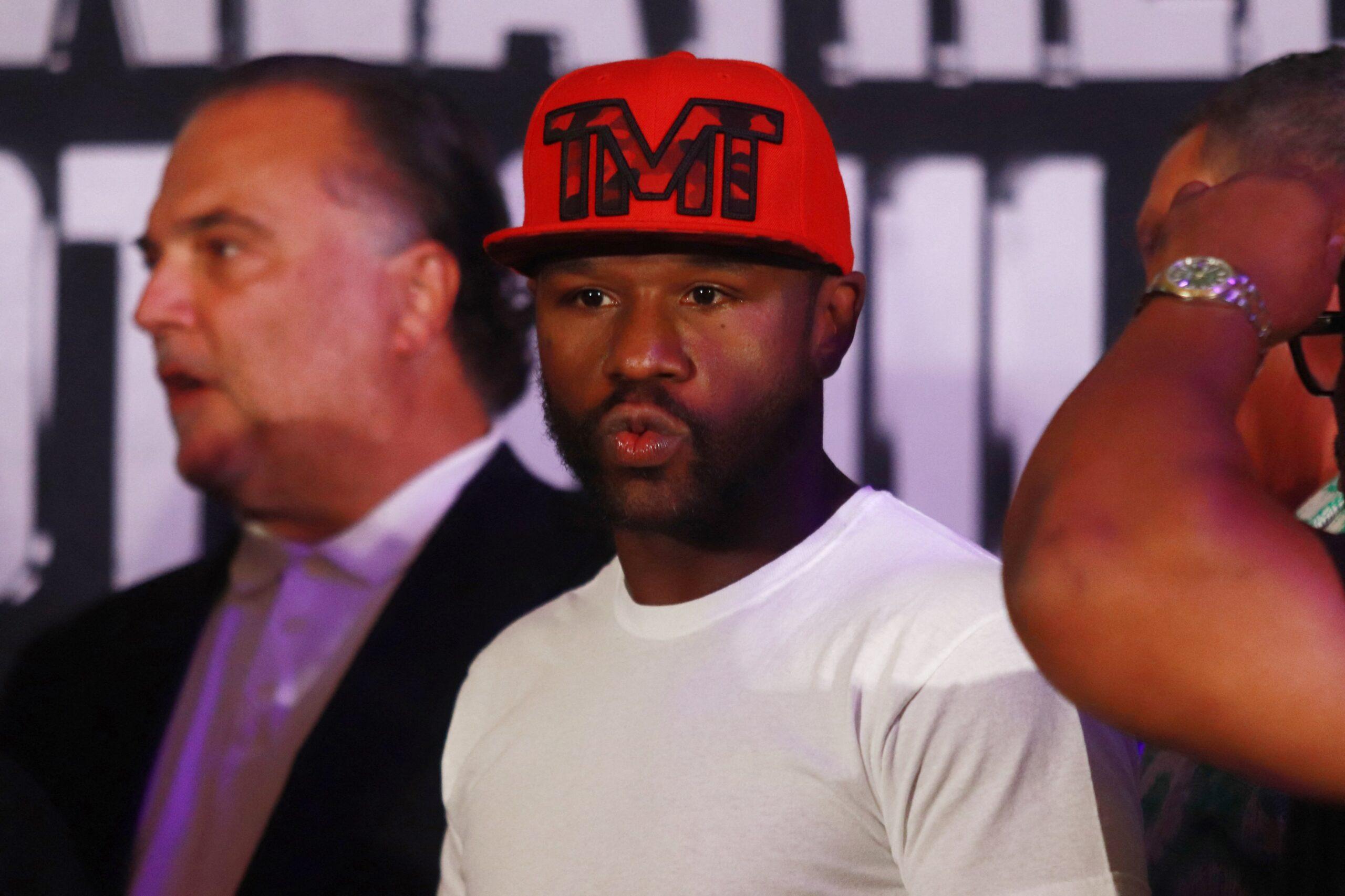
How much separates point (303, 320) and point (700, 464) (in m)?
1.08

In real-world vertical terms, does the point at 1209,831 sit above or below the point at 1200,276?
below

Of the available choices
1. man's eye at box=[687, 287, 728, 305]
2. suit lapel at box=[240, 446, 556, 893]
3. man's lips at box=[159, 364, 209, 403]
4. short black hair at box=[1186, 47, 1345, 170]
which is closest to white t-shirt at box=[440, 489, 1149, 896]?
man's eye at box=[687, 287, 728, 305]

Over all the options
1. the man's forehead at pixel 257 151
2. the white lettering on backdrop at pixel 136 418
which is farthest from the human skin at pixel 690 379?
the white lettering on backdrop at pixel 136 418

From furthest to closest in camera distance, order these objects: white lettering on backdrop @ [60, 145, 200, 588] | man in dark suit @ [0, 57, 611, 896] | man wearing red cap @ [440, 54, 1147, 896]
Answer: white lettering on backdrop @ [60, 145, 200, 588]
man in dark suit @ [0, 57, 611, 896]
man wearing red cap @ [440, 54, 1147, 896]

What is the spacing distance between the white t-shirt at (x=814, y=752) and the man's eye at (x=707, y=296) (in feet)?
0.85

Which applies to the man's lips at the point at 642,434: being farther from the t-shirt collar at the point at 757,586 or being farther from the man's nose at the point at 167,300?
the man's nose at the point at 167,300

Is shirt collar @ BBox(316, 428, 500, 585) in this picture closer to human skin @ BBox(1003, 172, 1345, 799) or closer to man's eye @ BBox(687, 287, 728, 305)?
man's eye @ BBox(687, 287, 728, 305)

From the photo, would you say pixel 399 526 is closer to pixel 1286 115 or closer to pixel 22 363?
pixel 22 363

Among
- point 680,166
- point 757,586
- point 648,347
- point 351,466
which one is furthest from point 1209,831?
point 351,466

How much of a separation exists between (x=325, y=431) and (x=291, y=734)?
0.50m

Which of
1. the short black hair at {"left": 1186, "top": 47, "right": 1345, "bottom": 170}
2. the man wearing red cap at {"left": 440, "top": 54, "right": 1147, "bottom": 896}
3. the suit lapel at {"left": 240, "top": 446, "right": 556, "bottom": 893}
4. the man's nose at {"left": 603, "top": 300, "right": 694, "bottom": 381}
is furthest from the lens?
the suit lapel at {"left": 240, "top": 446, "right": 556, "bottom": 893}

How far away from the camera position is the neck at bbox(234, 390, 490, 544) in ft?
7.30

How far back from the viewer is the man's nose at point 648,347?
1312mm

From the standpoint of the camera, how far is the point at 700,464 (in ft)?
4.42
